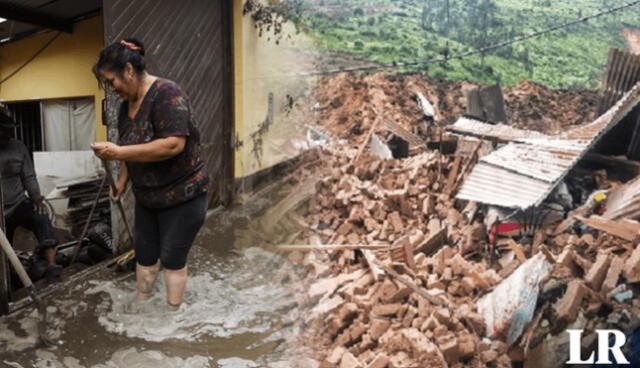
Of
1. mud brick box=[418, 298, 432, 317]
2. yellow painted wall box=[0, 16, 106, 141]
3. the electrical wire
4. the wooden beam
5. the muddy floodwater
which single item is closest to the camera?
the muddy floodwater

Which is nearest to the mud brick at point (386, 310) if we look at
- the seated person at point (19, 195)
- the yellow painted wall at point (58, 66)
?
the seated person at point (19, 195)

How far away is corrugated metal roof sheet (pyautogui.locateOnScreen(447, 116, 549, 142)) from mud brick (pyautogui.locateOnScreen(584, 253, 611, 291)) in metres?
1.00

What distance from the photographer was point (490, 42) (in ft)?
10.9

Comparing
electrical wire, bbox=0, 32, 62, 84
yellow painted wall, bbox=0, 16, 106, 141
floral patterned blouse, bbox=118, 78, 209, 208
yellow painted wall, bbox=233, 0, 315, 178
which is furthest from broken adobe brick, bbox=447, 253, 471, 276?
electrical wire, bbox=0, 32, 62, 84

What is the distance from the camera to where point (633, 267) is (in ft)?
Answer: 8.54

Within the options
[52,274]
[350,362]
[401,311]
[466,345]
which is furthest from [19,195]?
[466,345]

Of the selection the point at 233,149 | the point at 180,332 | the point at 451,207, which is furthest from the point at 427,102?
the point at 180,332

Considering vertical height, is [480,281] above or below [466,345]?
above

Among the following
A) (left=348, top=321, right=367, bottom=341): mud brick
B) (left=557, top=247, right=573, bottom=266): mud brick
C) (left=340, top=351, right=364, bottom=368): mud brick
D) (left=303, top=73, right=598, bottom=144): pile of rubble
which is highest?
(left=303, top=73, right=598, bottom=144): pile of rubble

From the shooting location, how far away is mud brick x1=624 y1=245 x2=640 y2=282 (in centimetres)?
258

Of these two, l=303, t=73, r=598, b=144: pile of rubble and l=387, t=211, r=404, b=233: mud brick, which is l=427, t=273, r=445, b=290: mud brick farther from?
l=303, t=73, r=598, b=144: pile of rubble

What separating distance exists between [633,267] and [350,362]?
163 centimetres

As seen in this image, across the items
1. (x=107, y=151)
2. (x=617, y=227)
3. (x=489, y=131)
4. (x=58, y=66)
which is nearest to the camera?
(x=107, y=151)

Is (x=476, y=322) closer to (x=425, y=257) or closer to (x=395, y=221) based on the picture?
(x=425, y=257)
